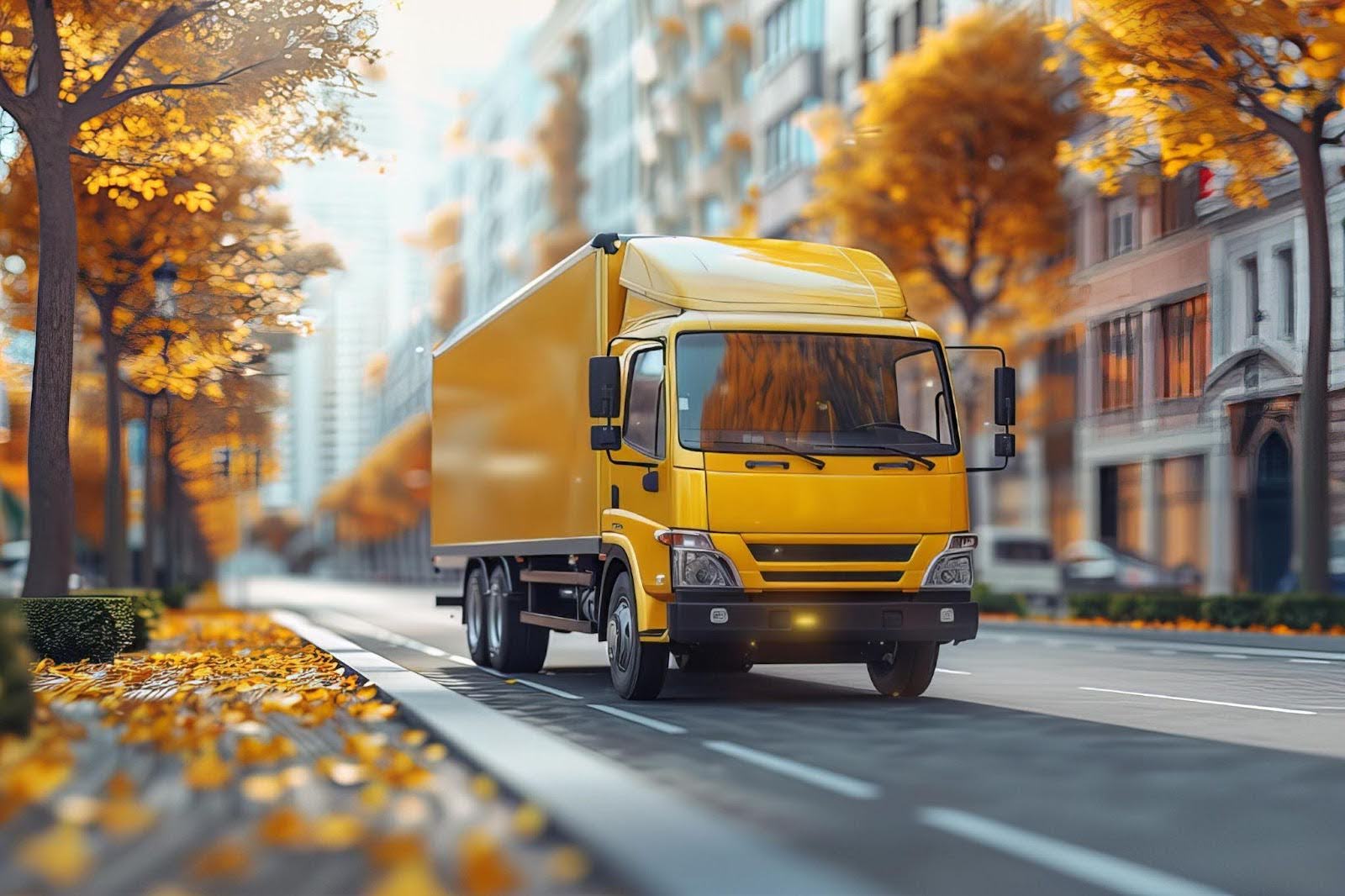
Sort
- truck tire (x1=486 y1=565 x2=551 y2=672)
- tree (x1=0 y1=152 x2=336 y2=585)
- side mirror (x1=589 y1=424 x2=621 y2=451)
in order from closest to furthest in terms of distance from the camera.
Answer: side mirror (x1=589 y1=424 x2=621 y2=451) → truck tire (x1=486 y1=565 x2=551 y2=672) → tree (x1=0 y1=152 x2=336 y2=585)

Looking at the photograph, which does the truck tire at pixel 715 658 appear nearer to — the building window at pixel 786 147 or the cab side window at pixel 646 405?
the cab side window at pixel 646 405

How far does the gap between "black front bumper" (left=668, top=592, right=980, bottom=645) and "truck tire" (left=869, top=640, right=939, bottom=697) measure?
1.68 ft

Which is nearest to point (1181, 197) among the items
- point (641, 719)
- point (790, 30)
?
point (641, 719)

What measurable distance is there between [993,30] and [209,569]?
6657cm

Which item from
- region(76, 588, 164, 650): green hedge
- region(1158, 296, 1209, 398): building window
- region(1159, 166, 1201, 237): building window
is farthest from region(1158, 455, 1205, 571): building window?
region(76, 588, 164, 650): green hedge

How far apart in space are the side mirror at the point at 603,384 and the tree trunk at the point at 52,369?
6749 mm

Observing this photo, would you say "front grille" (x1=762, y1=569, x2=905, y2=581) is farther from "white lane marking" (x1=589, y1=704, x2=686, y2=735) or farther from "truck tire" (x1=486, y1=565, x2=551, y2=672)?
"truck tire" (x1=486, y1=565, x2=551, y2=672)

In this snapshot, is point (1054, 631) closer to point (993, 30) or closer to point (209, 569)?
point (993, 30)

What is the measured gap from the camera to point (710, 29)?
6562 centimetres

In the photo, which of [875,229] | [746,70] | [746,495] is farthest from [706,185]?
[746,495]

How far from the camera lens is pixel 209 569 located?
9362 centimetres

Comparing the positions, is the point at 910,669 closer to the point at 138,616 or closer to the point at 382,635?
the point at 138,616

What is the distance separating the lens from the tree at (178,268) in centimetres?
2316

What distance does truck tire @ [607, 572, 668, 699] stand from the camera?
12.8 m
